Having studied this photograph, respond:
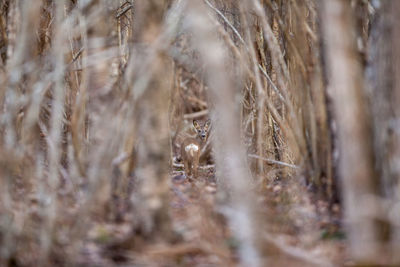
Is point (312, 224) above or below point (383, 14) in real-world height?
below

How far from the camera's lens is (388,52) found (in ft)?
13.1

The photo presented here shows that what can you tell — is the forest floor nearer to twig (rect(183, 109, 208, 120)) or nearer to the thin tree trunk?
the thin tree trunk

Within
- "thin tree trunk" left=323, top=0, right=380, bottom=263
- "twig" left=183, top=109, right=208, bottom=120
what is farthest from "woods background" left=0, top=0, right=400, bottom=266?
"twig" left=183, top=109, right=208, bottom=120

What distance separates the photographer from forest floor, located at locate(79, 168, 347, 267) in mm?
3975

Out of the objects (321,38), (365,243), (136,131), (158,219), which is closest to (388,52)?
(321,38)

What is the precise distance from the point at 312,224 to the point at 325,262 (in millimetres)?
958

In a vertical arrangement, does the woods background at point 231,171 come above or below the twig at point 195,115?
below

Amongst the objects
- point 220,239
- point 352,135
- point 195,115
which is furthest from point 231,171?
point 195,115

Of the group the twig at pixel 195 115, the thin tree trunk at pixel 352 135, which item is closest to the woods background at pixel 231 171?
the thin tree trunk at pixel 352 135

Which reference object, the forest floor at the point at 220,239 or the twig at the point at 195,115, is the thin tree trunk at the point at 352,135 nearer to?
the forest floor at the point at 220,239

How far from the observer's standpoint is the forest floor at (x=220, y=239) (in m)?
3.97

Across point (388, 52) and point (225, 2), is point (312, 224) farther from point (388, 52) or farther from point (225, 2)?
point (225, 2)

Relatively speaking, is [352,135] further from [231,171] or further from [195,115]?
[195,115]

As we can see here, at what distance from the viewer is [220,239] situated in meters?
4.33
